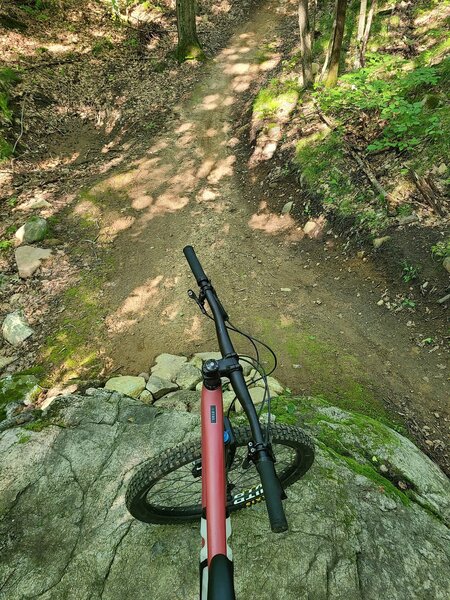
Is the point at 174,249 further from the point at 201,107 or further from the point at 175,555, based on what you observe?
the point at 201,107

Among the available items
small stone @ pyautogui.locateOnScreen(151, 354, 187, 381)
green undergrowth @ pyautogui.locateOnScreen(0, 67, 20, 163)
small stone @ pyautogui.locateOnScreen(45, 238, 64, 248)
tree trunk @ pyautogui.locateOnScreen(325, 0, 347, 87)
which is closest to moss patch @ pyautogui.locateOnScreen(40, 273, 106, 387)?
small stone @ pyautogui.locateOnScreen(151, 354, 187, 381)

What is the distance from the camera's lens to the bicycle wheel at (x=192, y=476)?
251cm

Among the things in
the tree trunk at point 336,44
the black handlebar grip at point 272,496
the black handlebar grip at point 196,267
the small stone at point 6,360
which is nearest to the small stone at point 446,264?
the black handlebar grip at point 196,267

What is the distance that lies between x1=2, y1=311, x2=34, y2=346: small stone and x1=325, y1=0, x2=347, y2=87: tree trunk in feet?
29.9

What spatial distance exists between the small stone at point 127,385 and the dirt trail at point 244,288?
469 mm

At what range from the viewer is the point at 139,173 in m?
10.3

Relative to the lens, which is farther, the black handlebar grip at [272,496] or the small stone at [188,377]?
the small stone at [188,377]

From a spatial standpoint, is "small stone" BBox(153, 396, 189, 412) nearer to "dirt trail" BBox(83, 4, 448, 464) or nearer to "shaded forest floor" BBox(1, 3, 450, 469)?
"dirt trail" BBox(83, 4, 448, 464)

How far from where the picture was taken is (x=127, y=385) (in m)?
5.29

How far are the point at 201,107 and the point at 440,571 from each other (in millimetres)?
13070

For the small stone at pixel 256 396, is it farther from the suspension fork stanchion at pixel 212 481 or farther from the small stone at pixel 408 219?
the small stone at pixel 408 219

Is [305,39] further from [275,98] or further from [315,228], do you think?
[315,228]

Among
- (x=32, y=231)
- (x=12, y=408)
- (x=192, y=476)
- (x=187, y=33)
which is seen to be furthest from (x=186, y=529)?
(x=187, y=33)

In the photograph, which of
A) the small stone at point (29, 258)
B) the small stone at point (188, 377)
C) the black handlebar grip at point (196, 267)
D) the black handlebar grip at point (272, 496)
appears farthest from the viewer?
the small stone at point (29, 258)
